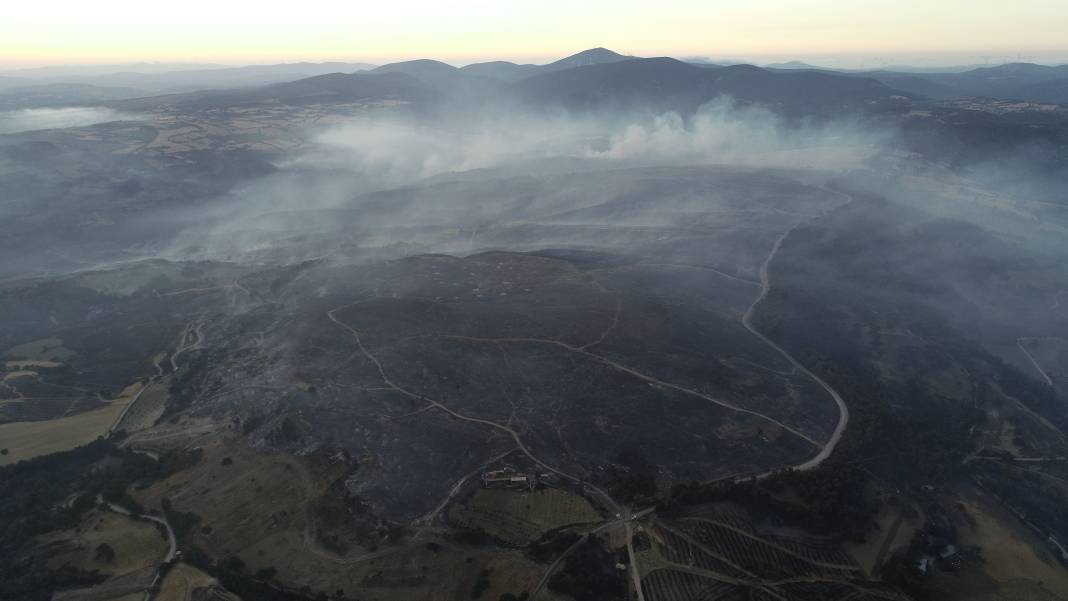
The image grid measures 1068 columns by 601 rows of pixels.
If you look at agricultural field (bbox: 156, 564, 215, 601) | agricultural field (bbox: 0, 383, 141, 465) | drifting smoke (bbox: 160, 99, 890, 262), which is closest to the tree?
agricultural field (bbox: 156, 564, 215, 601)

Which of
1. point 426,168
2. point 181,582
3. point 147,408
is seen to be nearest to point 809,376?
point 181,582

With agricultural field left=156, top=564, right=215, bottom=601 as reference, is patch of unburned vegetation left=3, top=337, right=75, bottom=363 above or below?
above

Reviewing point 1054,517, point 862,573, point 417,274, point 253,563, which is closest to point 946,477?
point 1054,517

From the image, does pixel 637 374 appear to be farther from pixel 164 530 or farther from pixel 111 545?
pixel 111 545

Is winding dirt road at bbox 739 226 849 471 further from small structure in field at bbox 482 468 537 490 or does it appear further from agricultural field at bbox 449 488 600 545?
small structure in field at bbox 482 468 537 490

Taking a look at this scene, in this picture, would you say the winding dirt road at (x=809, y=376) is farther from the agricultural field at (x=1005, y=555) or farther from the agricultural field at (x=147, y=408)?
the agricultural field at (x=147, y=408)

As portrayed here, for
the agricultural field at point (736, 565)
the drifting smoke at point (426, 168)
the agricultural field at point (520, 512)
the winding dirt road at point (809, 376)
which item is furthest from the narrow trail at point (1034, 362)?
the drifting smoke at point (426, 168)
